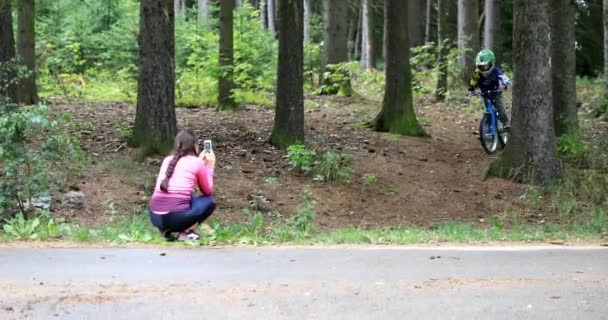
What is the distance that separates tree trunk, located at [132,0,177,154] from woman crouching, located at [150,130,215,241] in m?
4.69

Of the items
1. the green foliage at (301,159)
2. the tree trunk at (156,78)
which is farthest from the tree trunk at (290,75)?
the tree trunk at (156,78)

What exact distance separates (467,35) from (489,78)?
8414 millimetres

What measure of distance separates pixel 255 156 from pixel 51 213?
423 cm

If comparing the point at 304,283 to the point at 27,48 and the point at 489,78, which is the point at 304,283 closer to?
the point at 489,78

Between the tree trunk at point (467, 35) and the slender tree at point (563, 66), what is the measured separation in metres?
7.08

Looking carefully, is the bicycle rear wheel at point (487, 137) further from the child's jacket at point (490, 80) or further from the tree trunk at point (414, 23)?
the tree trunk at point (414, 23)

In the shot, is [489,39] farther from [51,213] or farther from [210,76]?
[51,213]

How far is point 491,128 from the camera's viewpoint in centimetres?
1474

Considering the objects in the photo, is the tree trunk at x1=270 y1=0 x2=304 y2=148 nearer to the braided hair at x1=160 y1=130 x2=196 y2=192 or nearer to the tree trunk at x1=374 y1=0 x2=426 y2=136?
the tree trunk at x1=374 y1=0 x2=426 y2=136

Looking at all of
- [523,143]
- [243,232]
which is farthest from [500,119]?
[243,232]

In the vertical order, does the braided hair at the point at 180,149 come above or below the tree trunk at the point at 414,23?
below

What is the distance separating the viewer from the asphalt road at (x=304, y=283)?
574 cm

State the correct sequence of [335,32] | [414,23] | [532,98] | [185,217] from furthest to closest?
[414,23], [335,32], [532,98], [185,217]

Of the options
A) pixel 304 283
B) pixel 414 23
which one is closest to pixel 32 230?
pixel 304 283
